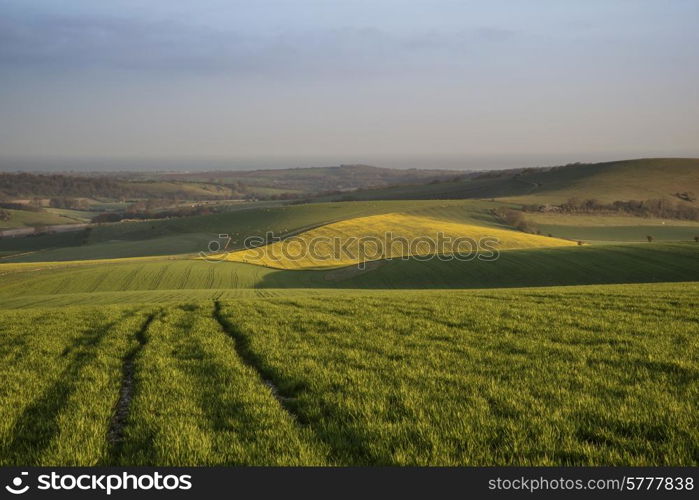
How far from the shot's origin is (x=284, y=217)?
389 ft

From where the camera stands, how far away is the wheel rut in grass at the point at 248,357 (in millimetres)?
8672

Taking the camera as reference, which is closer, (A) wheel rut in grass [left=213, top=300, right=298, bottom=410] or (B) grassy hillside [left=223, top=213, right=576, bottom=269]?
(A) wheel rut in grass [left=213, top=300, right=298, bottom=410]

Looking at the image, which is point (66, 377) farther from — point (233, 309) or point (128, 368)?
point (233, 309)

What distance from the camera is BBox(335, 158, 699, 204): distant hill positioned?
146625mm

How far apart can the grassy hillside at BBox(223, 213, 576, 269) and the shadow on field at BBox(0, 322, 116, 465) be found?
56199 mm

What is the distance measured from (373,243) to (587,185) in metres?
113

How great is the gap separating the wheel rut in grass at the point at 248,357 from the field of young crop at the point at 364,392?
6 cm

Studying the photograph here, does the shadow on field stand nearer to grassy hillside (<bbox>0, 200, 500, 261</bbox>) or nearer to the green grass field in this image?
the green grass field

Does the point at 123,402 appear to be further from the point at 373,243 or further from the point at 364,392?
the point at 373,243

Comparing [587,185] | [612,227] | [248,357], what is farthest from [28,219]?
[587,185]

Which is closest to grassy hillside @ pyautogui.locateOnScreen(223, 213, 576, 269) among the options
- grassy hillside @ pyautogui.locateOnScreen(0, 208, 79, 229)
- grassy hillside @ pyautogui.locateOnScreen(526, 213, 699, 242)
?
grassy hillside @ pyautogui.locateOnScreen(526, 213, 699, 242)

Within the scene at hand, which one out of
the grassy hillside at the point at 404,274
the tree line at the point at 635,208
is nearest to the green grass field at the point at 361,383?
the grassy hillside at the point at 404,274

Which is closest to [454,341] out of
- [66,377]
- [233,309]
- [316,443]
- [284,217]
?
[316,443]

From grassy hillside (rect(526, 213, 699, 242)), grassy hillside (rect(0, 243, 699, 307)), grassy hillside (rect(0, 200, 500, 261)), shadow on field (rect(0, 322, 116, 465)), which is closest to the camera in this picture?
shadow on field (rect(0, 322, 116, 465))
